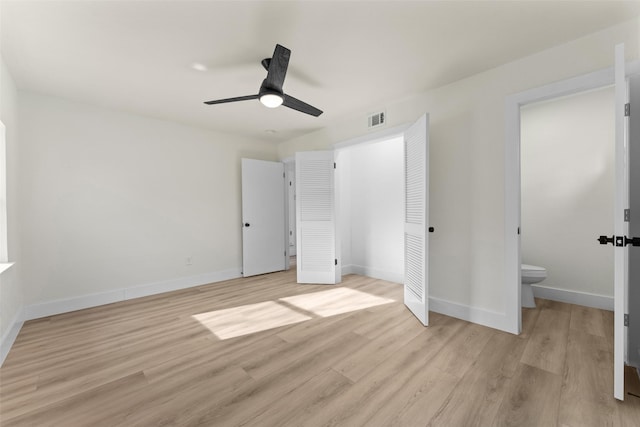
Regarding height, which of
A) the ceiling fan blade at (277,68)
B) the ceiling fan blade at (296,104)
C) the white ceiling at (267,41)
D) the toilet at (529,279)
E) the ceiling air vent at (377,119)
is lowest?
the toilet at (529,279)

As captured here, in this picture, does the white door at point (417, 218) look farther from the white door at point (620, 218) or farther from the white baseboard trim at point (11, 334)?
the white baseboard trim at point (11, 334)

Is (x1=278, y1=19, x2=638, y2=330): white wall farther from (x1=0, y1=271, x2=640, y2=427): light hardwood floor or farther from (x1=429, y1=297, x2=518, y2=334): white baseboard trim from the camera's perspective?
(x1=0, y1=271, x2=640, y2=427): light hardwood floor

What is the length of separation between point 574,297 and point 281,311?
343 cm

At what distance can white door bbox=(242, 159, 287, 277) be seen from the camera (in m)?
4.64

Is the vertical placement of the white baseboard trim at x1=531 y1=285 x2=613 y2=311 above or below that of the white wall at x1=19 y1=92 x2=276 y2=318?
below

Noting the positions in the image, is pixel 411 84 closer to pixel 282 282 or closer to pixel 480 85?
pixel 480 85

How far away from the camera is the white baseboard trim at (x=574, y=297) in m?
2.95

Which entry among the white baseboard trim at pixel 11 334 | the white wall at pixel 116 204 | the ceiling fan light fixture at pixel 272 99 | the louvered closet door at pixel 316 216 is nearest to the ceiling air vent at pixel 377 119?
the louvered closet door at pixel 316 216

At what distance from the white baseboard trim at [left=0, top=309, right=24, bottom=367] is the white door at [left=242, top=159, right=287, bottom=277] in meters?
2.57

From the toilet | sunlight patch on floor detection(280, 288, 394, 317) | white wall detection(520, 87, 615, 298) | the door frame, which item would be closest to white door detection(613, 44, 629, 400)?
the door frame

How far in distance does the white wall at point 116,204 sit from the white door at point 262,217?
210 mm

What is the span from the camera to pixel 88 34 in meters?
1.96

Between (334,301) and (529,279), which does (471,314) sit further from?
(334,301)

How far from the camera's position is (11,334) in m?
2.46
